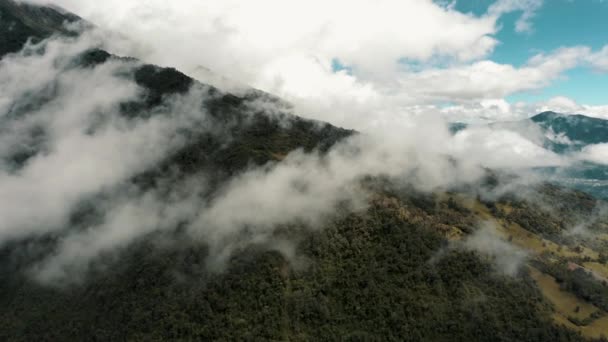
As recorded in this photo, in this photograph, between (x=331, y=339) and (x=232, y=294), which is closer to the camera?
(x=331, y=339)

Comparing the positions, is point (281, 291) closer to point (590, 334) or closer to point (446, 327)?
point (446, 327)

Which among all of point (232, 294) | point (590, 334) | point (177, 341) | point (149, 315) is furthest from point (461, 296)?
point (149, 315)

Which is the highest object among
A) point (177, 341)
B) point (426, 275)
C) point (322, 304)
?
point (426, 275)

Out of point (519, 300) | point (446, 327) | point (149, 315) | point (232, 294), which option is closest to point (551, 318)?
point (519, 300)

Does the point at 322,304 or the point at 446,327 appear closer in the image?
the point at 446,327

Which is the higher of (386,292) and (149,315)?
(386,292)

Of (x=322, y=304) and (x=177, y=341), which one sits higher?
(x=322, y=304)

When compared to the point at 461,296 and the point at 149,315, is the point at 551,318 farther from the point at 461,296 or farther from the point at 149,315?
the point at 149,315

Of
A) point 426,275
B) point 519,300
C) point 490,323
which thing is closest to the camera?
point 490,323

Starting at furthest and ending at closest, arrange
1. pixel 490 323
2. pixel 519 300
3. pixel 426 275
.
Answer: pixel 426 275 < pixel 519 300 < pixel 490 323
